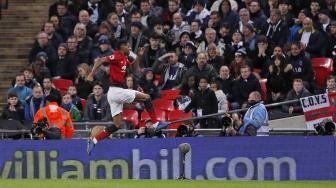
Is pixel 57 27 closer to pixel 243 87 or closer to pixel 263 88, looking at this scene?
pixel 243 87

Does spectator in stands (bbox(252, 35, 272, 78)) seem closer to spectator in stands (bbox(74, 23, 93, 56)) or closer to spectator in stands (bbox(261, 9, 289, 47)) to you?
spectator in stands (bbox(261, 9, 289, 47))

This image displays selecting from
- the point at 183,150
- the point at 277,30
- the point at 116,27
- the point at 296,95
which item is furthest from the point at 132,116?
the point at 183,150

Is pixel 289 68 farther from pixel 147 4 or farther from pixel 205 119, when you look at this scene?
pixel 147 4

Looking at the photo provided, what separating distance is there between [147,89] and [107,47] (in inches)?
68.3

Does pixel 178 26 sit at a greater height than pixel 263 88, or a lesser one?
greater

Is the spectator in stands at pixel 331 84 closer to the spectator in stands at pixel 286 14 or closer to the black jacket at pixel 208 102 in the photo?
the black jacket at pixel 208 102

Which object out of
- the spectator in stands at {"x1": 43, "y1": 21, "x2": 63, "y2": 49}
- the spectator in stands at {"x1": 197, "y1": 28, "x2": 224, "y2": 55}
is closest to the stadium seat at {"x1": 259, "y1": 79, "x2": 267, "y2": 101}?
the spectator in stands at {"x1": 197, "y1": 28, "x2": 224, "y2": 55}

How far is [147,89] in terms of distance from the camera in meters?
24.3

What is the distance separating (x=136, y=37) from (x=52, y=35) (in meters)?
2.21

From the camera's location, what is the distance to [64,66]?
25891mm

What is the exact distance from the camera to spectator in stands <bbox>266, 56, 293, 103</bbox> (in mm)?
22891

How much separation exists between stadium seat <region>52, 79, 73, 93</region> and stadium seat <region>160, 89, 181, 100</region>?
244cm

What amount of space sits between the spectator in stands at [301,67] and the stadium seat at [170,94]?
8.11 ft

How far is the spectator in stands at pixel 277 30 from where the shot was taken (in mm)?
24266
